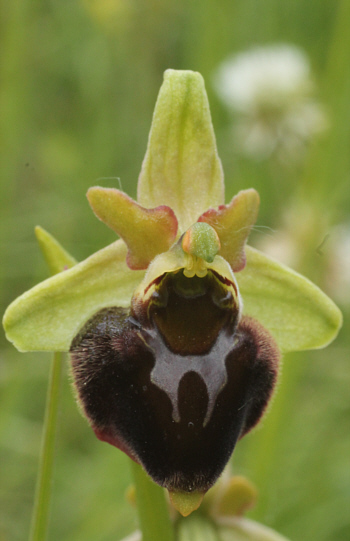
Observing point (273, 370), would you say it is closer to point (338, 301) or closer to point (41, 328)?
point (41, 328)

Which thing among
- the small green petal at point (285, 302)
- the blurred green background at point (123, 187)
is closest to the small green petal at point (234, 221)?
the small green petal at point (285, 302)

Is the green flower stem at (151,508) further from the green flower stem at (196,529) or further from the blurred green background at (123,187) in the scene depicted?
the blurred green background at (123,187)

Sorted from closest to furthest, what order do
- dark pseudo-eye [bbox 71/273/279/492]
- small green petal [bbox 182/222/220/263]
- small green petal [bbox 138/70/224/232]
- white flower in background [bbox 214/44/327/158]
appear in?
dark pseudo-eye [bbox 71/273/279/492] → small green petal [bbox 182/222/220/263] → small green petal [bbox 138/70/224/232] → white flower in background [bbox 214/44/327/158]

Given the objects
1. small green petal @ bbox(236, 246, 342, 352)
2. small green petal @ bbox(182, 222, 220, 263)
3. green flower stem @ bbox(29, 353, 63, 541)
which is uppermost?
small green petal @ bbox(182, 222, 220, 263)

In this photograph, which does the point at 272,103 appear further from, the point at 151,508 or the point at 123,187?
the point at 151,508

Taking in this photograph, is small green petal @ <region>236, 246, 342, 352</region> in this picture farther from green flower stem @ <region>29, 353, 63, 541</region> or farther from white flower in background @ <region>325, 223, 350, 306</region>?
white flower in background @ <region>325, 223, 350, 306</region>

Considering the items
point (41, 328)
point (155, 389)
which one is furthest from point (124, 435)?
point (41, 328)

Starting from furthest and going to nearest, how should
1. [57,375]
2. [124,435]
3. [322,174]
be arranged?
1. [322,174]
2. [57,375]
3. [124,435]

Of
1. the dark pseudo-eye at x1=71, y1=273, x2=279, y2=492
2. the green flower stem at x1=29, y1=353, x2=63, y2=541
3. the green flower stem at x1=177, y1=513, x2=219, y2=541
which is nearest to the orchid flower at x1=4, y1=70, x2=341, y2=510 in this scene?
the dark pseudo-eye at x1=71, y1=273, x2=279, y2=492
